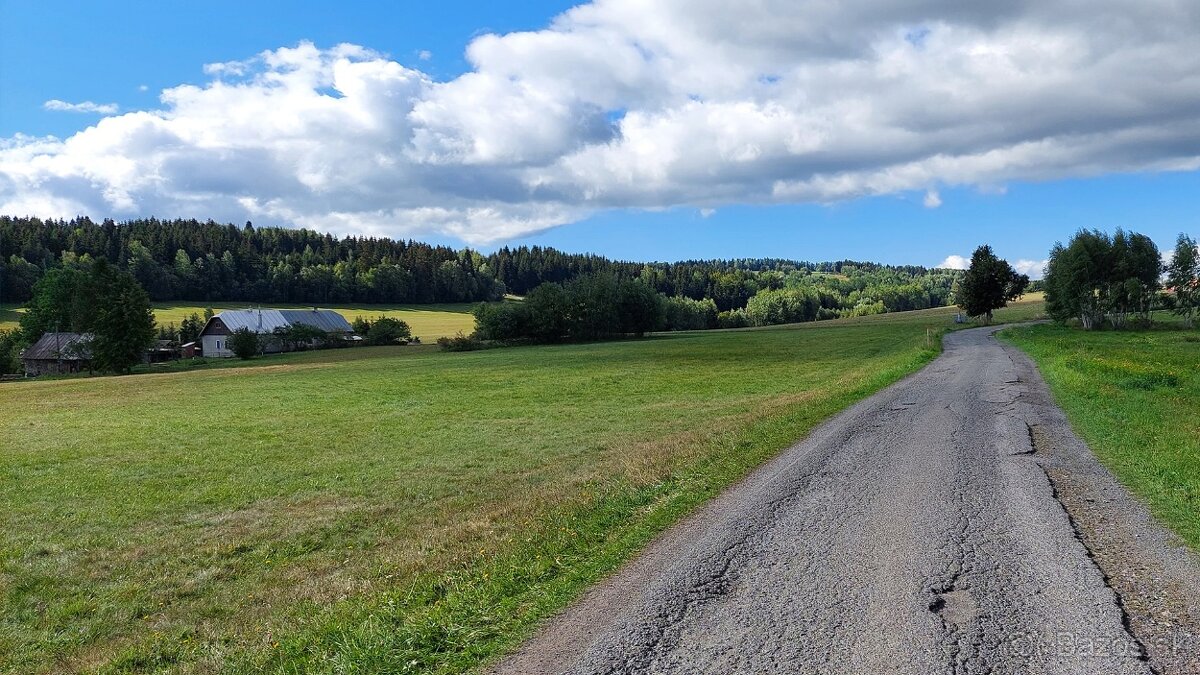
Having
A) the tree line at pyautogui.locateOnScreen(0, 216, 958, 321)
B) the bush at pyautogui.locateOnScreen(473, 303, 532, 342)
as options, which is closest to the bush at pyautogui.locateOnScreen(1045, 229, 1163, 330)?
the bush at pyautogui.locateOnScreen(473, 303, 532, 342)

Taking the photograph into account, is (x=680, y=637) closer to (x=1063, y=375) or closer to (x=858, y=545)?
(x=858, y=545)

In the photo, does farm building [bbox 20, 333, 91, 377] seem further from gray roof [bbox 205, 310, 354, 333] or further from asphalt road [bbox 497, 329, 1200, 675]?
asphalt road [bbox 497, 329, 1200, 675]

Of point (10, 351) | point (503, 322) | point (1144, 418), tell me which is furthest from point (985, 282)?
point (10, 351)

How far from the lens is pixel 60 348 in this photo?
8438 centimetres

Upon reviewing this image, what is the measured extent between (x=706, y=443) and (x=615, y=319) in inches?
3371

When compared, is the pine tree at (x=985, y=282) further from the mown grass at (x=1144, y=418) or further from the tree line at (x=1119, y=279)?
the mown grass at (x=1144, y=418)

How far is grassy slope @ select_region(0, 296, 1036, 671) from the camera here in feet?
24.2

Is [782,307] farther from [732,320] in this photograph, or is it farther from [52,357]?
[52,357]

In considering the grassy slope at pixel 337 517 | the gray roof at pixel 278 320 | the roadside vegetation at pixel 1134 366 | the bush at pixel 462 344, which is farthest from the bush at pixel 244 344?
the roadside vegetation at pixel 1134 366

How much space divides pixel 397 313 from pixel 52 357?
234 ft

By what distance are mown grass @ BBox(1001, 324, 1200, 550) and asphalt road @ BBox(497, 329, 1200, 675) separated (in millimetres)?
646

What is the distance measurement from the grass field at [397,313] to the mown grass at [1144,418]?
10262 centimetres

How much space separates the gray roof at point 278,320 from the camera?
364 feet

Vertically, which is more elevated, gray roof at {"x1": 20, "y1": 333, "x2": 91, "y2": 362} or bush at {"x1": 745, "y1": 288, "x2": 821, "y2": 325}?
bush at {"x1": 745, "y1": 288, "x2": 821, "y2": 325}
